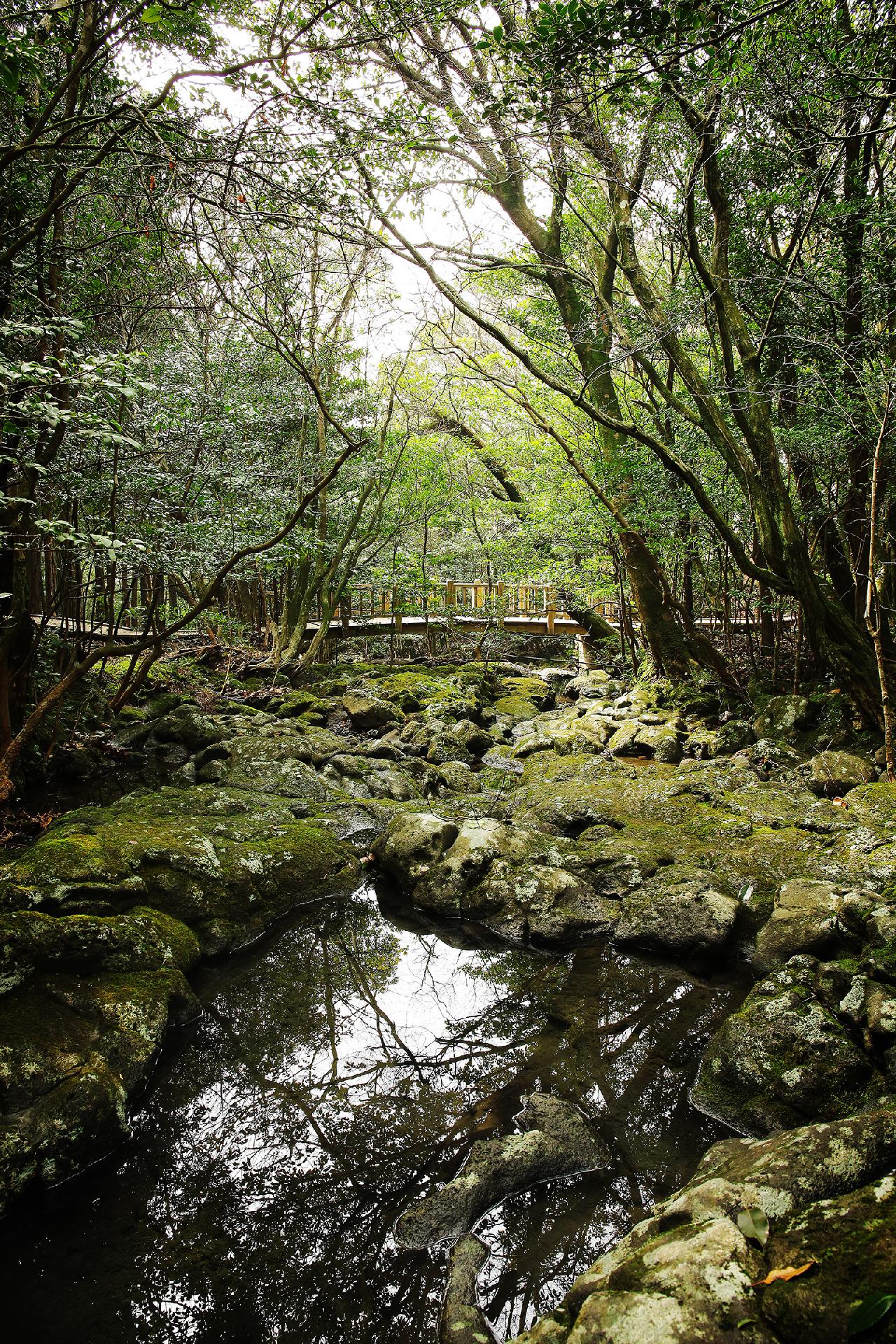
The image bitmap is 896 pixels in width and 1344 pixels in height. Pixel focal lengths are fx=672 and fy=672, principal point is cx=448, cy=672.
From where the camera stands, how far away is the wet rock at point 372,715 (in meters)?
12.1

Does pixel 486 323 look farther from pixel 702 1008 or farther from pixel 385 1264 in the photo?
pixel 385 1264

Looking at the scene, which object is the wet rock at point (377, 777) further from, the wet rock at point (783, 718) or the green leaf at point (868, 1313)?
the green leaf at point (868, 1313)

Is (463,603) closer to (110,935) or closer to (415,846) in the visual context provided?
(415,846)

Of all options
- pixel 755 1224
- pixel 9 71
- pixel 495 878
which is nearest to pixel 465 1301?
pixel 755 1224

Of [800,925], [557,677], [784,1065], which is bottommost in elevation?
[784,1065]

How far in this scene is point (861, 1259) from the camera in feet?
5.31

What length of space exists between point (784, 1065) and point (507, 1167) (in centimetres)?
141

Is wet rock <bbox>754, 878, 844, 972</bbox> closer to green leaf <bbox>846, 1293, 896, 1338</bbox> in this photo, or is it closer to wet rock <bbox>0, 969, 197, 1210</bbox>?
green leaf <bbox>846, 1293, 896, 1338</bbox>

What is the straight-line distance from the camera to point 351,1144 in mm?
3229

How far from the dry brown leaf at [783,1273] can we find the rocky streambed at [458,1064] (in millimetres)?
24

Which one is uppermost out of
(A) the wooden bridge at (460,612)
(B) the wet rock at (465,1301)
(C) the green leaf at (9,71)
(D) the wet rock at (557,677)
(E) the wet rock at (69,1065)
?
(C) the green leaf at (9,71)

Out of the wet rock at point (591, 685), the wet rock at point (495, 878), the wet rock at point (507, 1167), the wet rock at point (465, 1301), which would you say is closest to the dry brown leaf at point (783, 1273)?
the wet rock at point (465, 1301)

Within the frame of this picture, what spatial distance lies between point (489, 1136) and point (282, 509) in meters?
10.2

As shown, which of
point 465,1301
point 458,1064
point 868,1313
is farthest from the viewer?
point 458,1064
